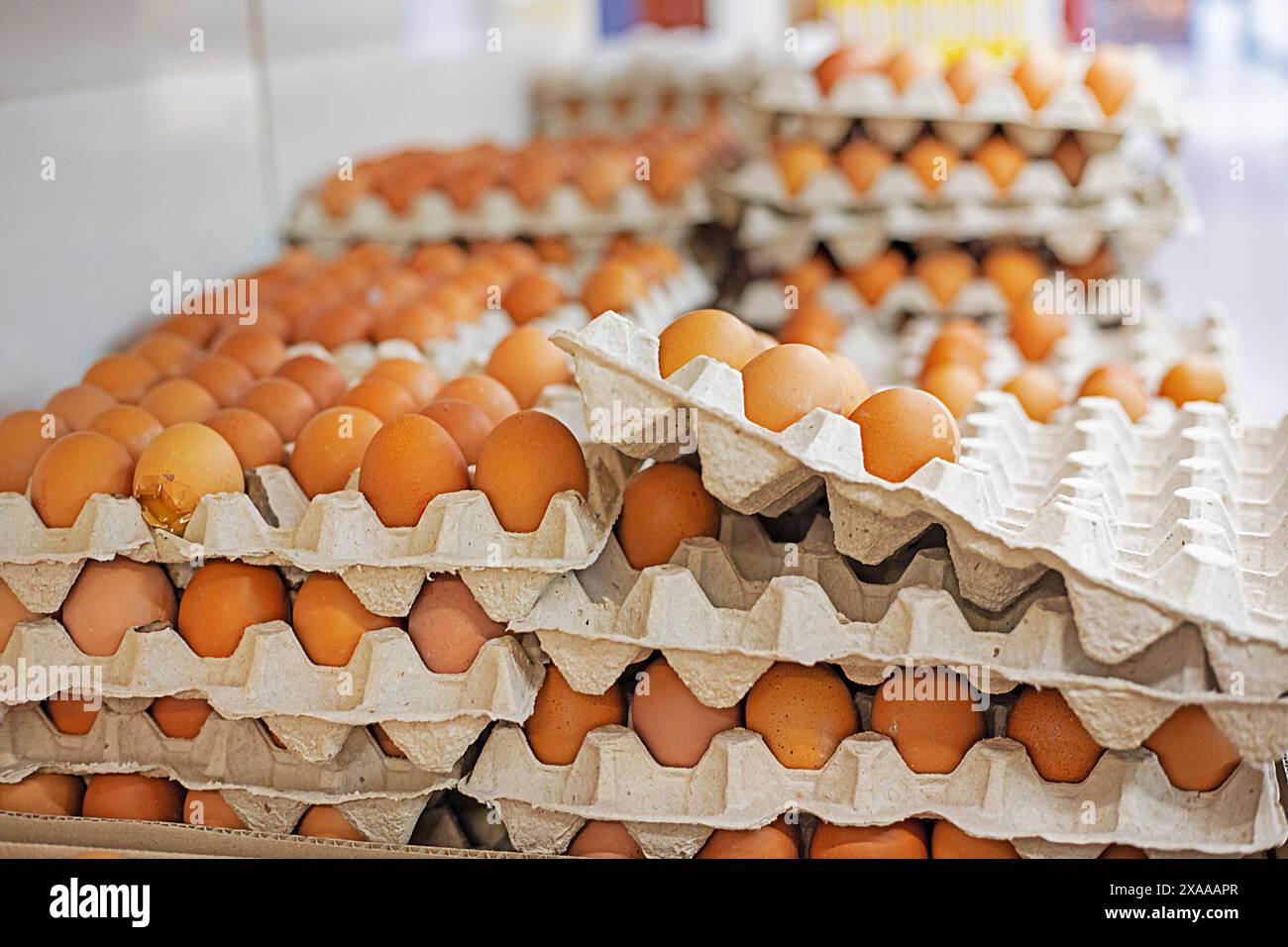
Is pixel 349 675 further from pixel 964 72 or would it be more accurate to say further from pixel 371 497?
pixel 964 72

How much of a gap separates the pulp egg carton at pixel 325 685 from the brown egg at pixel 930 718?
0.38 m

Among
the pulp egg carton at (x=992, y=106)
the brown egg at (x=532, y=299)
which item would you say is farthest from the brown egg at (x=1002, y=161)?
the brown egg at (x=532, y=299)

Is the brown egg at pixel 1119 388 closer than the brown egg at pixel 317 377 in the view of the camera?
No

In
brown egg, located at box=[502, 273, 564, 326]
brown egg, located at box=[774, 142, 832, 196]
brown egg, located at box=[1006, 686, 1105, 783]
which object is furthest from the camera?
brown egg, located at box=[774, 142, 832, 196]

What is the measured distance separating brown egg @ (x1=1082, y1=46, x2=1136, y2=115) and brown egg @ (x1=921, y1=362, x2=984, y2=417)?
0.89m

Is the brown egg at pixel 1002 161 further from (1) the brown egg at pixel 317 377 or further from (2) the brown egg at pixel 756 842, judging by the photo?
(2) the brown egg at pixel 756 842

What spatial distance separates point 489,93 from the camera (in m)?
4.11

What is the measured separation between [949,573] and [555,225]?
1.63 metres

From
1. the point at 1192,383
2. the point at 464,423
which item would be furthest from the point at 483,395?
the point at 1192,383

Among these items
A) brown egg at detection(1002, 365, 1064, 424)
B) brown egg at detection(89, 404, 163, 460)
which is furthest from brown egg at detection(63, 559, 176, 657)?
brown egg at detection(1002, 365, 1064, 424)

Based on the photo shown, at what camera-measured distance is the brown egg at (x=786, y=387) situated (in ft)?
4.40

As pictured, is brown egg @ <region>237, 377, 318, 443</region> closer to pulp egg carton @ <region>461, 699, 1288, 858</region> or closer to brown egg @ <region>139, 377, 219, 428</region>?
brown egg @ <region>139, 377, 219, 428</region>

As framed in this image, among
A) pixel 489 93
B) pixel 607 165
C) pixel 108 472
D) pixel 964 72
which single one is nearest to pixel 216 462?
pixel 108 472

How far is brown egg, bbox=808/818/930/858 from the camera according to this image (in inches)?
53.5
